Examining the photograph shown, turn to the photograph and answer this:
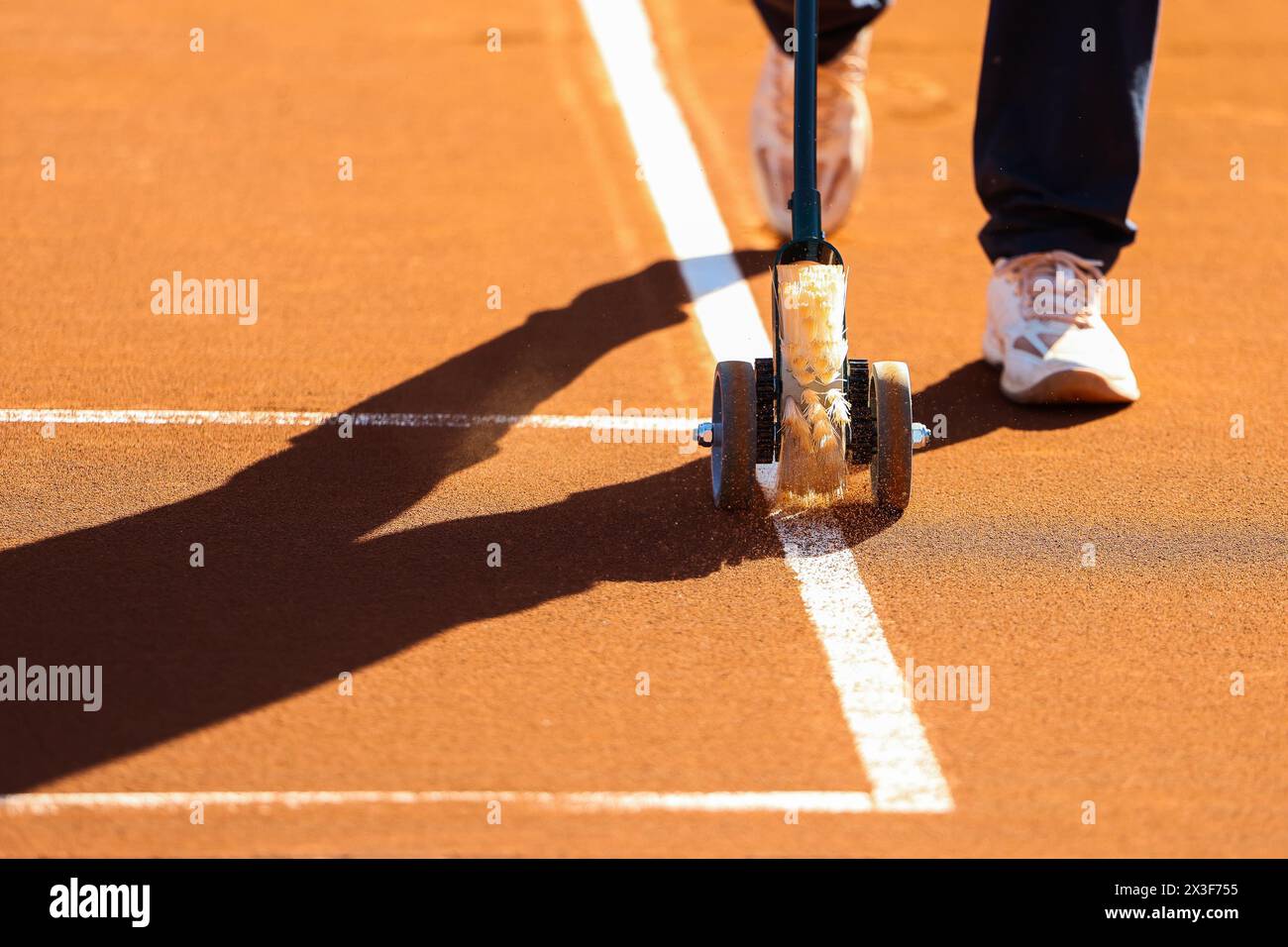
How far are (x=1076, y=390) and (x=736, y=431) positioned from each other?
3.83 feet

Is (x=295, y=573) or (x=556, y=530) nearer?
(x=295, y=573)

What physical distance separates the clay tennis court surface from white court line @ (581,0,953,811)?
13 millimetres

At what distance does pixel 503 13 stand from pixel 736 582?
4953mm

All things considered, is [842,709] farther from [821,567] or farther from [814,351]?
[814,351]

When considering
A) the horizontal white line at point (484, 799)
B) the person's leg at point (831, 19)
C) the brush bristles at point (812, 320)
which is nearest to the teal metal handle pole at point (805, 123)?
the brush bristles at point (812, 320)

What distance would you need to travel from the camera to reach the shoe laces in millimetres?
4355

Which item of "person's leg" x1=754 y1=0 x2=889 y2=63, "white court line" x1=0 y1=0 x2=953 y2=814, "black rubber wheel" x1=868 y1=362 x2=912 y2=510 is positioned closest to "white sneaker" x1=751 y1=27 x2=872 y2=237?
"person's leg" x1=754 y1=0 x2=889 y2=63

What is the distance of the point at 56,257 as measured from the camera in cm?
519

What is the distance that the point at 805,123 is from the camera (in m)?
3.62

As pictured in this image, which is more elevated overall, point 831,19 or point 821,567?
point 831,19

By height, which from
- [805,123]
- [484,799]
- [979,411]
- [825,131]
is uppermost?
[825,131]

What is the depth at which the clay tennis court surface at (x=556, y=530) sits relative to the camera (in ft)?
9.22

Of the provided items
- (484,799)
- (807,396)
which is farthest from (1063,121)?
(484,799)

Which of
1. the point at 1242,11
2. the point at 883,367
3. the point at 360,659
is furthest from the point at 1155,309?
the point at 1242,11
